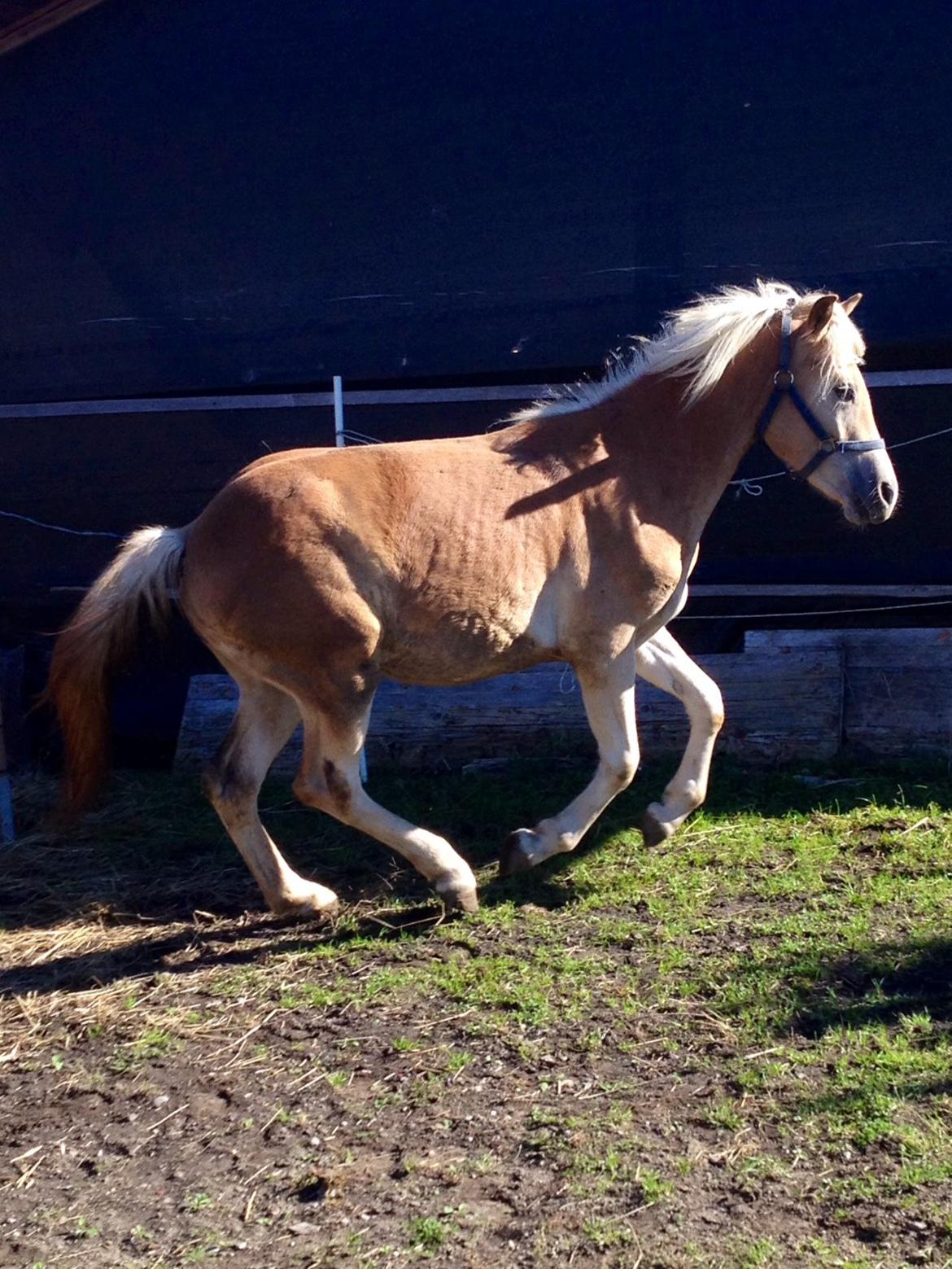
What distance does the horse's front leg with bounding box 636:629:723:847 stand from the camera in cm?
535

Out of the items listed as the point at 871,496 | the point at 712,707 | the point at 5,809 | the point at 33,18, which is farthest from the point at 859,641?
the point at 33,18

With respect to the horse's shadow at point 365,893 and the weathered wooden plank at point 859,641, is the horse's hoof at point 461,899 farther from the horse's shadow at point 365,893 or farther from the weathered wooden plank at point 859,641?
the weathered wooden plank at point 859,641

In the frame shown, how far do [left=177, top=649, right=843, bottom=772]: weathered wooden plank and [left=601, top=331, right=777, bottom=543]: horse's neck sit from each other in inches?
58.6

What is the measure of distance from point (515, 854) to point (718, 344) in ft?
7.01

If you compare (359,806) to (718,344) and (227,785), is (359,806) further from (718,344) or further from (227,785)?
(718,344)

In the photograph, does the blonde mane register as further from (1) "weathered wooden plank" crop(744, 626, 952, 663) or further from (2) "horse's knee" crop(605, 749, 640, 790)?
(1) "weathered wooden plank" crop(744, 626, 952, 663)

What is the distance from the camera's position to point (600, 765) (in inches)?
202

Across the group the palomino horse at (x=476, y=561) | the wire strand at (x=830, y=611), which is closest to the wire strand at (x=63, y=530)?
the palomino horse at (x=476, y=561)

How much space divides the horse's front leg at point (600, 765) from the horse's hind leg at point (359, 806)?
0.26m

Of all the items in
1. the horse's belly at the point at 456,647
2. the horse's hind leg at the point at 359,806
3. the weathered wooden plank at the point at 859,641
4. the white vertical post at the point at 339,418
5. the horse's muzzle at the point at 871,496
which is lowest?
the horse's hind leg at the point at 359,806

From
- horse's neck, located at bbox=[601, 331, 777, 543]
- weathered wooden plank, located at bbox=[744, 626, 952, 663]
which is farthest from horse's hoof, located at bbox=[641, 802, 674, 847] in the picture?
weathered wooden plank, located at bbox=[744, 626, 952, 663]

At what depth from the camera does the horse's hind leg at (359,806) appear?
187 inches

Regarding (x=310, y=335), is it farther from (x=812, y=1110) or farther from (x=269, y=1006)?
(x=812, y=1110)

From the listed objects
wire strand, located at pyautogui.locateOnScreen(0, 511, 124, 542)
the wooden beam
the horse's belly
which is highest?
the wooden beam
